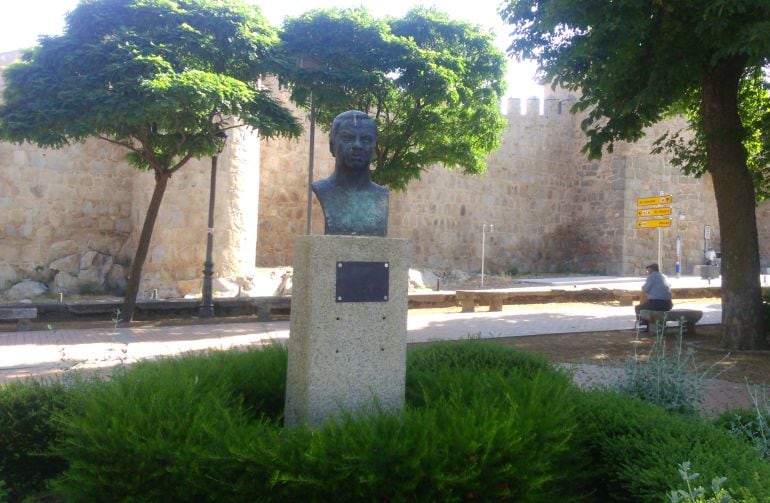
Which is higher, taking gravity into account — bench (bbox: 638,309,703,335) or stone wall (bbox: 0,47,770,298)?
stone wall (bbox: 0,47,770,298)

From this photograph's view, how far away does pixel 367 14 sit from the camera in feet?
42.5

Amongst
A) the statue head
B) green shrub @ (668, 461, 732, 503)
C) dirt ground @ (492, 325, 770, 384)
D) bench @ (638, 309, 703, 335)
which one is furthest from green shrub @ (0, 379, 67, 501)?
bench @ (638, 309, 703, 335)

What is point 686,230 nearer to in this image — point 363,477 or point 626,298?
point 626,298

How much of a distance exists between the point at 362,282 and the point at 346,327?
0.28 metres

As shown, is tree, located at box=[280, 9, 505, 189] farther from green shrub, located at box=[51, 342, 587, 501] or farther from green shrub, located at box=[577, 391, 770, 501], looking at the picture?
green shrub, located at box=[51, 342, 587, 501]

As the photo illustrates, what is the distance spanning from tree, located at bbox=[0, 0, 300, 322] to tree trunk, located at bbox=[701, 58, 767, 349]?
6.50 m

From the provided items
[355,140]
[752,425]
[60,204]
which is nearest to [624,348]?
[752,425]

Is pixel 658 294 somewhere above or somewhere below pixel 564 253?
below

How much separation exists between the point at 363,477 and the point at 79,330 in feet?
30.1

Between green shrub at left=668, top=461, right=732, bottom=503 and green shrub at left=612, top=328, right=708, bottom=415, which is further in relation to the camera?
green shrub at left=612, top=328, right=708, bottom=415

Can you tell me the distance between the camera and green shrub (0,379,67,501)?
4195 millimetres

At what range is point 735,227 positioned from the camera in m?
9.40

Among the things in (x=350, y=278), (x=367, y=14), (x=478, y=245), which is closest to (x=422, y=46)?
(x=367, y=14)

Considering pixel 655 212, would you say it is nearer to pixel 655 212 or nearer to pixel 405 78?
pixel 655 212
